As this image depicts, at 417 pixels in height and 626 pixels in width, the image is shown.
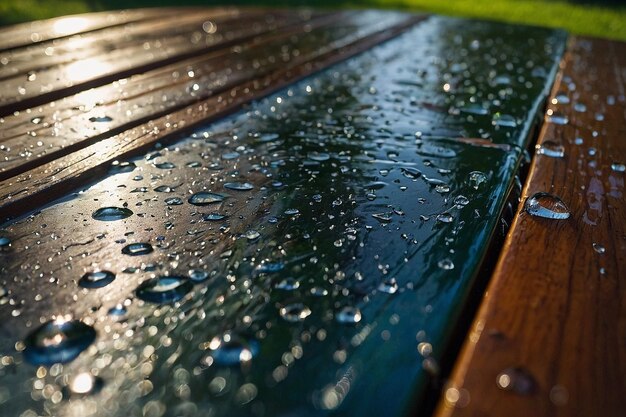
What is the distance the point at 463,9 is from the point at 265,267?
7261mm

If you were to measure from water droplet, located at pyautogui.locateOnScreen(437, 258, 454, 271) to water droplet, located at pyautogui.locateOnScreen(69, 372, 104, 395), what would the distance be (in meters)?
0.42

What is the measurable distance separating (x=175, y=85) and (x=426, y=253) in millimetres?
1066

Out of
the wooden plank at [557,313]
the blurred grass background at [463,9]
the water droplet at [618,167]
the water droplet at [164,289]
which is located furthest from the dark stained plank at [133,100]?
the blurred grass background at [463,9]

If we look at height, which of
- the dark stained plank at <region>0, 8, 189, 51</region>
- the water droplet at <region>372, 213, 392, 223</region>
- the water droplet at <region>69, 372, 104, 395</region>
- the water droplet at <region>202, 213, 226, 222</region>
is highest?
the dark stained plank at <region>0, 8, 189, 51</region>

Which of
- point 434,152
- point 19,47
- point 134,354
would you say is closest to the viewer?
point 134,354

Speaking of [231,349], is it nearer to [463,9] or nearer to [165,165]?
[165,165]

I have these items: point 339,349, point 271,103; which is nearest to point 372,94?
point 271,103

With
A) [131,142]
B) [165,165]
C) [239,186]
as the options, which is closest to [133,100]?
[131,142]

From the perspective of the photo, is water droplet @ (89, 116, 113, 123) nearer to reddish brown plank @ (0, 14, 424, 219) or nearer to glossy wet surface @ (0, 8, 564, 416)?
reddish brown plank @ (0, 14, 424, 219)

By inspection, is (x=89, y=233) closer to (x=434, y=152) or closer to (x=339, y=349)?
(x=339, y=349)

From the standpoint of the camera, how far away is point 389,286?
0.68 meters

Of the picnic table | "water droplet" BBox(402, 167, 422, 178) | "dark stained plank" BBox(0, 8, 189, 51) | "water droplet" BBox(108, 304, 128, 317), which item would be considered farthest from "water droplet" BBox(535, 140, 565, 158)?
"dark stained plank" BBox(0, 8, 189, 51)

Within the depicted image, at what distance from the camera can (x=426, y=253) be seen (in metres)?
0.76

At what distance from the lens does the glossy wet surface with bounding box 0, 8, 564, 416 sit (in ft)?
1.73
